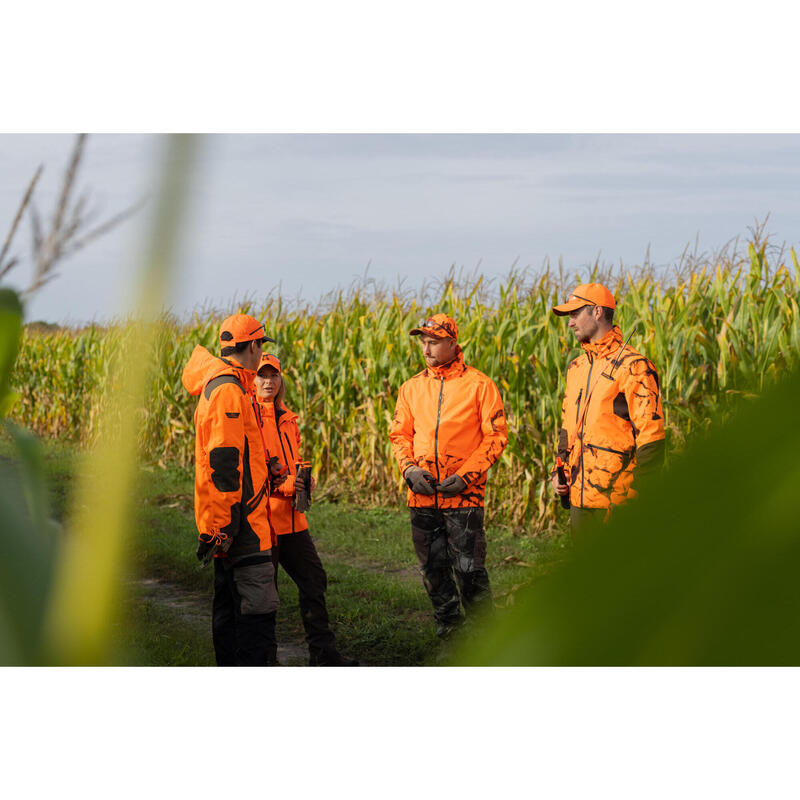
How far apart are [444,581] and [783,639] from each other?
166 inches

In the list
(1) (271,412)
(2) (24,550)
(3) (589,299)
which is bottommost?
(2) (24,550)

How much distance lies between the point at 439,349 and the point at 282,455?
978 millimetres

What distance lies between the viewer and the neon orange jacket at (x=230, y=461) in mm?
3070

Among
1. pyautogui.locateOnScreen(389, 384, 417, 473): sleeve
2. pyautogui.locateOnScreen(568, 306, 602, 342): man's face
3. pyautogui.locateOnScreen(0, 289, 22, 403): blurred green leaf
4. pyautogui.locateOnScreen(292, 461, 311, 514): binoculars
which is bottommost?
pyautogui.locateOnScreen(292, 461, 311, 514): binoculars

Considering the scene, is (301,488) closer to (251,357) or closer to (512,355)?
(251,357)

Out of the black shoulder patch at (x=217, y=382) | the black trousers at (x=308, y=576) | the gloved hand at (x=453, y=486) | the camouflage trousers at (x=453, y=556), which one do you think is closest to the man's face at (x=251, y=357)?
the black shoulder patch at (x=217, y=382)

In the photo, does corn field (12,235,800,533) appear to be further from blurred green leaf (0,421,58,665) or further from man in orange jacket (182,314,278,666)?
blurred green leaf (0,421,58,665)

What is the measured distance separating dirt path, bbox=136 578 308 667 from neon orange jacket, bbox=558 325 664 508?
201 cm

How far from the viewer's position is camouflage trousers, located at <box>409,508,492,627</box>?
414cm

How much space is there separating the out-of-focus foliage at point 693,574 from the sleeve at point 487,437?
12.9ft

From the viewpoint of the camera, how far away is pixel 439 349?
419cm

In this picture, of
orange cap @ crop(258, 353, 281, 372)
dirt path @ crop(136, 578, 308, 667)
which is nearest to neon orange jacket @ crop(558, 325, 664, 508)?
orange cap @ crop(258, 353, 281, 372)

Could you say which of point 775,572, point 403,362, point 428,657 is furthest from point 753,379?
point 403,362

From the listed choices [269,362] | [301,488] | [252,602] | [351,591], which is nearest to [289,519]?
[301,488]
